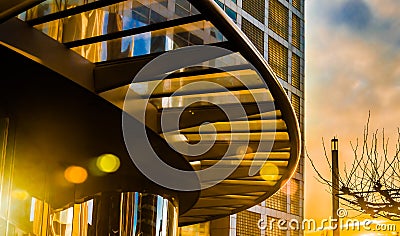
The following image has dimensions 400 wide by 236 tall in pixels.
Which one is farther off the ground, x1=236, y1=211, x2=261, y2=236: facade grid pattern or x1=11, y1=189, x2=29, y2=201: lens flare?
x1=236, y1=211, x2=261, y2=236: facade grid pattern

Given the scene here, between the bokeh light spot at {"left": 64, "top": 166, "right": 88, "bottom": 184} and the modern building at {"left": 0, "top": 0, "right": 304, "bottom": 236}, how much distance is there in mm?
34

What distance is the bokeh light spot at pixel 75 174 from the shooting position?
45.2 ft

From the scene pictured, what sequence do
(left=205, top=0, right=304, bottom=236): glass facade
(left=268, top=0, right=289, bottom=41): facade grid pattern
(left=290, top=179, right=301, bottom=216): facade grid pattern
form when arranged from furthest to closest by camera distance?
(left=290, top=179, right=301, bottom=216): facade grid pattern
(left=268, top=0, right=289, bottom=41): facade grid pattern
(left=205, top=0, right=304, bottom=236): glass facade

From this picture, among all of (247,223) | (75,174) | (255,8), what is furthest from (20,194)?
(255,8)

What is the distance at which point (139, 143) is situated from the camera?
1302 cm

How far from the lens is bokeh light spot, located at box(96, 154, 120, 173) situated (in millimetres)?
14281

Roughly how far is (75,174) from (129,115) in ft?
11.6

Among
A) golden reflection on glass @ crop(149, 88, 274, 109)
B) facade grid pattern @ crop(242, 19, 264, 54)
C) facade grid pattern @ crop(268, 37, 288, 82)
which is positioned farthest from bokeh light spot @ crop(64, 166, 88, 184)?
facade grid pattern @ crop(268, 37, 288, 82)

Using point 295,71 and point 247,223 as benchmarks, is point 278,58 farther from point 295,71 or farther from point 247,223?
point 247,223

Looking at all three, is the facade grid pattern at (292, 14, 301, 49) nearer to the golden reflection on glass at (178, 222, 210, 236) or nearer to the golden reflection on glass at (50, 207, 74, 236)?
the golden reflection on glass at (178, 222, 210, 236)

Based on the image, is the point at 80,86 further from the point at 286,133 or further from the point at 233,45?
the point at 286,133

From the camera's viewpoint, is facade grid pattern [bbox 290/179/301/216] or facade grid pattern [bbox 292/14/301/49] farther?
facade grid pattern [bbox 292/14/301/49]

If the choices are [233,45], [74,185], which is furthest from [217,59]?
[74,185]

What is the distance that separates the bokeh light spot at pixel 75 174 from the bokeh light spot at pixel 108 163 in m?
0.33
